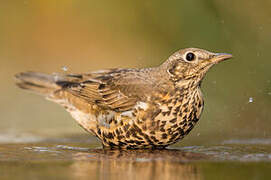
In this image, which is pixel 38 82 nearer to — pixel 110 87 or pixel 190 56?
pixel 110 87

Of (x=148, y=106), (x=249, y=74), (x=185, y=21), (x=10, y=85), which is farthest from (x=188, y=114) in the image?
(x=10, y=85)

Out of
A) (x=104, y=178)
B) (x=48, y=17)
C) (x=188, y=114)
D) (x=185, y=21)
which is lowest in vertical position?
(x=104, y=178)

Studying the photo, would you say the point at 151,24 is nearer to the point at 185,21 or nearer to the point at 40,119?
the point at 185,21

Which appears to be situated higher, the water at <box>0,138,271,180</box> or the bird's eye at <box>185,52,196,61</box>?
the bird's eye at <box>185,52,196,61</box>

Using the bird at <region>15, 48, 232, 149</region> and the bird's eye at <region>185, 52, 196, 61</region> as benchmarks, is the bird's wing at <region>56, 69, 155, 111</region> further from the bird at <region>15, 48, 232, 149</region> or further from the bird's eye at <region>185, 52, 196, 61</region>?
the bird's eye at <region>185, 52, 196, 61</region>

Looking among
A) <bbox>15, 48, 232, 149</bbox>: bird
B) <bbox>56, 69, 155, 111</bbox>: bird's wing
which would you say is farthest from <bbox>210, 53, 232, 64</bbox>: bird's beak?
<bbox>56, 69, 155, 111</bbox>: bird's wing

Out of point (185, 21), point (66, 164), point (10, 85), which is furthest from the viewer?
point (10, 85)

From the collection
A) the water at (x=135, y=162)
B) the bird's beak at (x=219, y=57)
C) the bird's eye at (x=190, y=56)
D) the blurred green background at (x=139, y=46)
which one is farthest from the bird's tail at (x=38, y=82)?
the bird's beak at (x=219, y=57)
